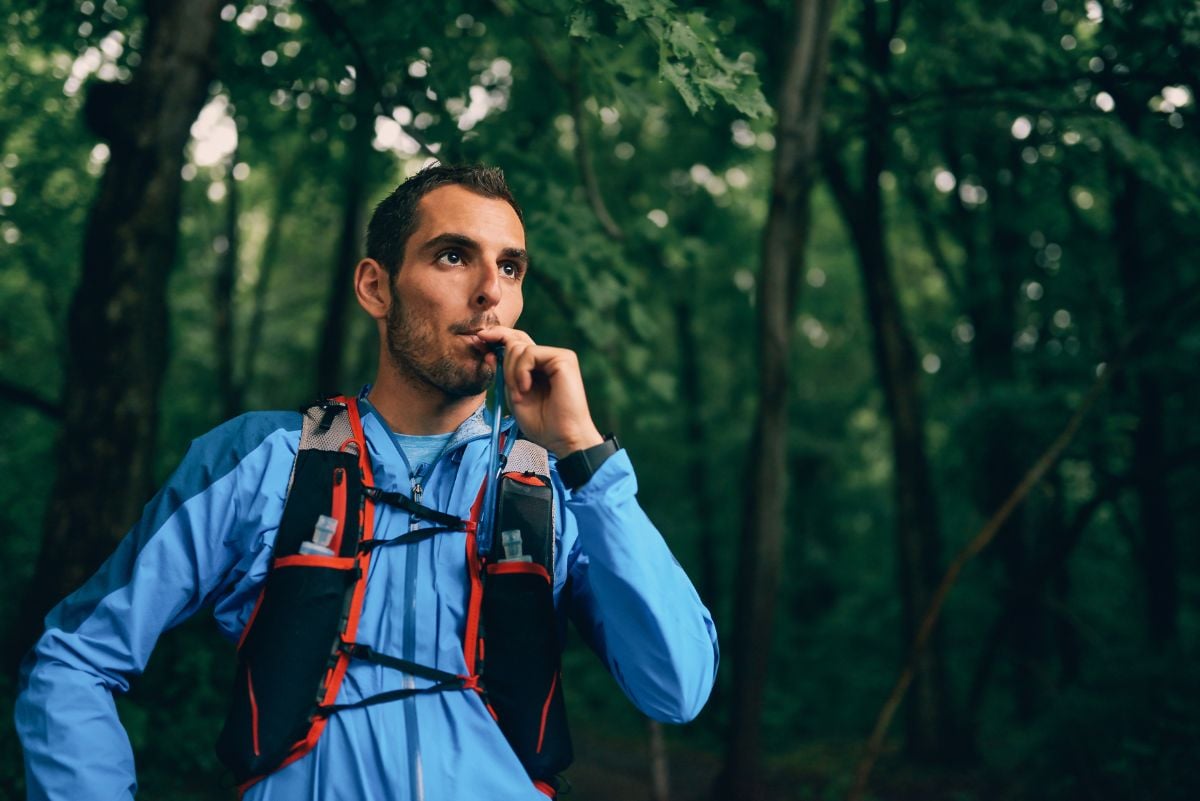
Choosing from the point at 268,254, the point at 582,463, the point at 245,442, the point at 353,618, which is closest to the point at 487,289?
the point at 582,463

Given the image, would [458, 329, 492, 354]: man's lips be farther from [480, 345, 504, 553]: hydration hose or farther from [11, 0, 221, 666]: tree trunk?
[11, 0, 221, 666]: tree trunk

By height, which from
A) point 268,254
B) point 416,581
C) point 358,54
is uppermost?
point 268,254

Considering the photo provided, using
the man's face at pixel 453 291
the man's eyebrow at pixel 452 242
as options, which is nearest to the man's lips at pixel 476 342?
the man's face at pixel 453 291

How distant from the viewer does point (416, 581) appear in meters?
1.93

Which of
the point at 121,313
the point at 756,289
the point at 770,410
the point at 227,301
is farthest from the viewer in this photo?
the point at 227,301

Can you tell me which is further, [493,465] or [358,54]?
[358,54]

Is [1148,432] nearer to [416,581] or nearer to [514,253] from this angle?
[514,253]

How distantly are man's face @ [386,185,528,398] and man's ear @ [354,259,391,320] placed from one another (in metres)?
0.06

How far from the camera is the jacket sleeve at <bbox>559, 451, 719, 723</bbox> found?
1.83m

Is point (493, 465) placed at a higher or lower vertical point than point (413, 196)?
lower

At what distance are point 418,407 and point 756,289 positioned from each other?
4517 millimetres

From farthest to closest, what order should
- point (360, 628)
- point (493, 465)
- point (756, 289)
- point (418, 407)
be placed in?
point (756, 289) < point (418, 407) < point (493, 465) < point (360, 628)

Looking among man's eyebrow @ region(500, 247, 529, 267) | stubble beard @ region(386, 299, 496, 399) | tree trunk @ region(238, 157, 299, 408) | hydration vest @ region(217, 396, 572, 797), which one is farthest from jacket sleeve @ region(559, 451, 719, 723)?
tree trunk @ region(238, 157, 299, 408)

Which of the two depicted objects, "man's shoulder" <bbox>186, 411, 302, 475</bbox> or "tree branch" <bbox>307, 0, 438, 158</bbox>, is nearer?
"man's shoulder" <bbox>186, 411, 302, 475</bbox>
